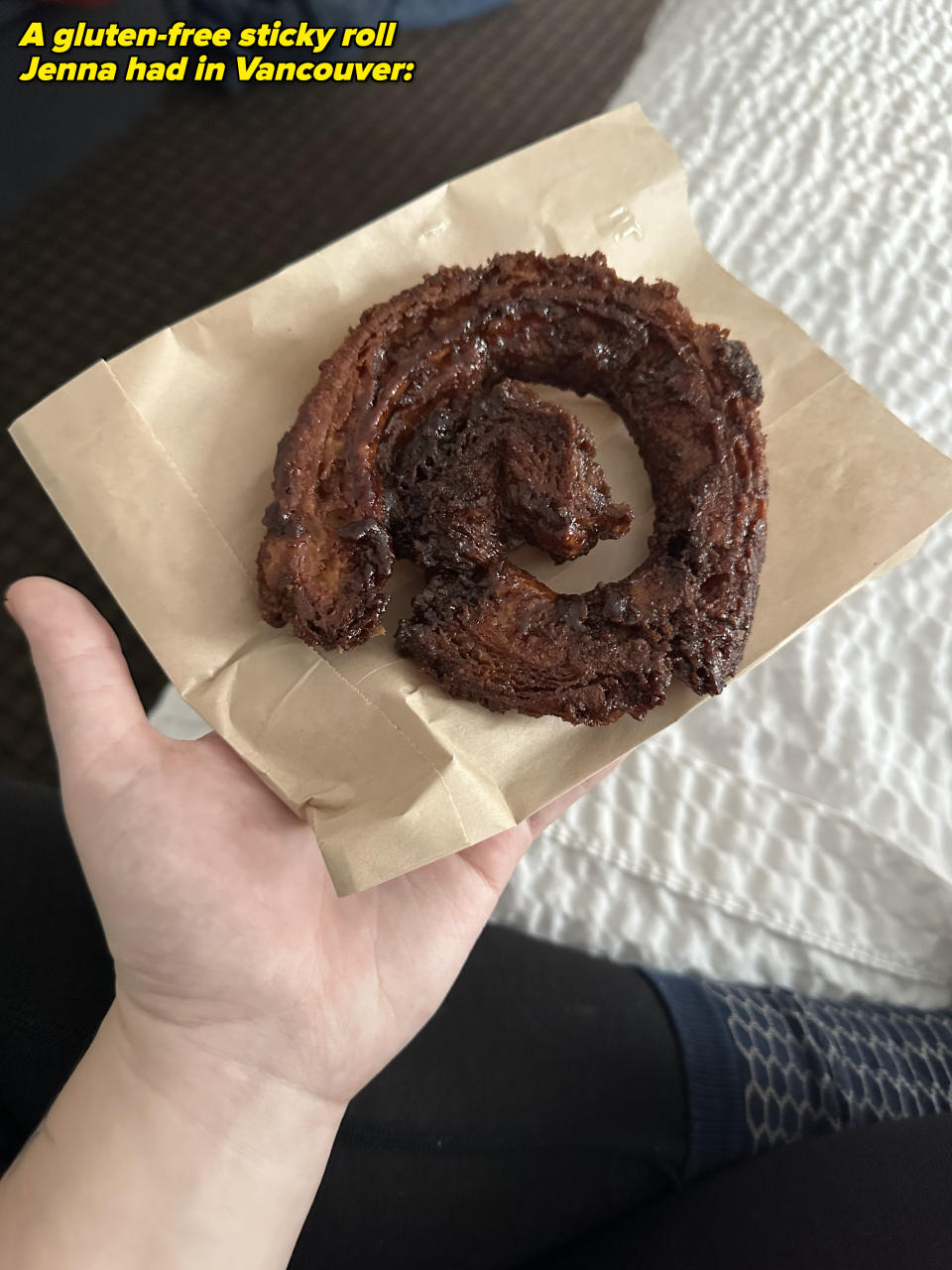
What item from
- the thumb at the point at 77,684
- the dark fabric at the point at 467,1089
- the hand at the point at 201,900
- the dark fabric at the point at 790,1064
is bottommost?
the dark fabric at the point at 790,1064

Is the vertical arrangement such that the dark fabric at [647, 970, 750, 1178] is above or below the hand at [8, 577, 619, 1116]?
below

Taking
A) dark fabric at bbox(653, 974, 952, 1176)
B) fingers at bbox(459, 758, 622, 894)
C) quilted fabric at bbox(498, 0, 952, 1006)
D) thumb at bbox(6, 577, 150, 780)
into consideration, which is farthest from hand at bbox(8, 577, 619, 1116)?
dark fabric at bbox(653, 974, 952, 1176)

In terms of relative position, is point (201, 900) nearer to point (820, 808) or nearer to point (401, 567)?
point (401, 567)

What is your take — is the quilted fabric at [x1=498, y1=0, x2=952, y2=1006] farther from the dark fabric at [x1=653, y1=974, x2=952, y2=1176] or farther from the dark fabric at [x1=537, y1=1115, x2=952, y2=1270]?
the dark fabric at [x1=537, y1=1115, x2=952, y2=1270]

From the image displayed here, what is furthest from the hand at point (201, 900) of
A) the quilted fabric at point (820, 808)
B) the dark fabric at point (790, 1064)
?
the dark fabric at point (790, 1064)

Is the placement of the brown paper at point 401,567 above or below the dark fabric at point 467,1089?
above

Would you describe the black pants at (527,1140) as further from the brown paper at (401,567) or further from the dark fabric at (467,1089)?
the brown paper at (401,567)
